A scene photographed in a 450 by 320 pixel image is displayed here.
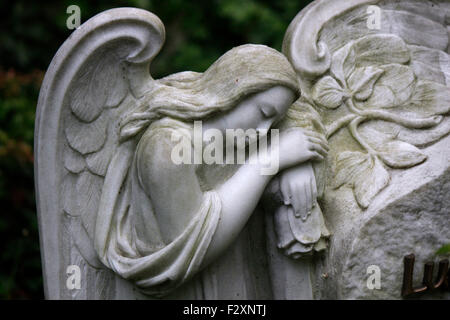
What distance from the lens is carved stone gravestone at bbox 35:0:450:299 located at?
2441 mm

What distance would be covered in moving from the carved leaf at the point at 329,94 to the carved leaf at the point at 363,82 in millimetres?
55

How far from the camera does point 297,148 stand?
2537 millimetres

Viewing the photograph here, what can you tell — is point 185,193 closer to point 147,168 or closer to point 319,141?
point 147,168

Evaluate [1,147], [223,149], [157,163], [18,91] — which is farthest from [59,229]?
[18,91]

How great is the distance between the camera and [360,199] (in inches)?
102

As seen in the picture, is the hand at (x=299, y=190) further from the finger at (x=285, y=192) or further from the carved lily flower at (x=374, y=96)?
the carved lily flower at (x=374, y=96)

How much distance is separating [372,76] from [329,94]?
0.18 metres

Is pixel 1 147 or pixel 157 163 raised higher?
pixel 1 147

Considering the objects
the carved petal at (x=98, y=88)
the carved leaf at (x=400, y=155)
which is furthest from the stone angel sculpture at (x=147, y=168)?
the carved leaf at (x=400, y=155)

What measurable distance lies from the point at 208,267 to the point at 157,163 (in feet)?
1.46

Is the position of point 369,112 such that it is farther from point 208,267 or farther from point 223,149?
point 208,267

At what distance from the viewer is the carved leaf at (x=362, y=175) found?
258 cm

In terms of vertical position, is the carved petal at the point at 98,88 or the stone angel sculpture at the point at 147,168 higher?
Answer: the carved petal at the point at 98,88

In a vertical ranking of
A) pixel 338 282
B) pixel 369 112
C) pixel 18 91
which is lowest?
pixel 338 282
